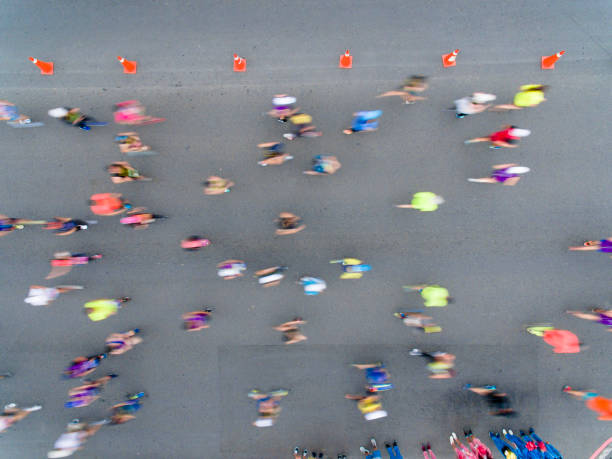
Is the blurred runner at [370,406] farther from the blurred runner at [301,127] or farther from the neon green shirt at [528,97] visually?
the neon green shirt at [528,97]

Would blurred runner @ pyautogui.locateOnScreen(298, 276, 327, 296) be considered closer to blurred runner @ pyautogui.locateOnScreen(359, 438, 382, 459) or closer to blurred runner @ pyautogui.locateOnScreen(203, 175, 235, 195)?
blurred runner @ pyautogui.locateOnScreen(203, 175, 235, 195)

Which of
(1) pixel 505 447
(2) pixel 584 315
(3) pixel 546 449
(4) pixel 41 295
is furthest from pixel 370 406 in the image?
(4) pixel 41 295

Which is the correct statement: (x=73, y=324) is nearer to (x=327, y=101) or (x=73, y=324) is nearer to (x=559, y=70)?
(x=327, y=101)

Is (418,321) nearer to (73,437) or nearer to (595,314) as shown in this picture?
(595,314)

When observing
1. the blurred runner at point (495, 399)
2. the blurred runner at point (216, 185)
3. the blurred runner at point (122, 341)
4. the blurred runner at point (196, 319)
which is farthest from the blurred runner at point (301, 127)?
the blurred runner at point (495, 399)

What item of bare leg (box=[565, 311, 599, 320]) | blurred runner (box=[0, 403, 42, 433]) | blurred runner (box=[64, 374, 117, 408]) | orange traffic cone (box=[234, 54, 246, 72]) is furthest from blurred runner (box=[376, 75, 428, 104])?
blurred runner (box=[0, 403, 42, 433])

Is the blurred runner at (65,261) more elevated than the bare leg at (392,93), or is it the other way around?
the bare leg at (392,93)
